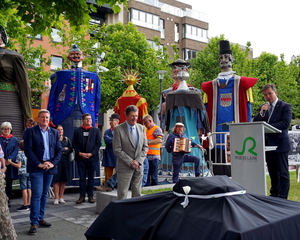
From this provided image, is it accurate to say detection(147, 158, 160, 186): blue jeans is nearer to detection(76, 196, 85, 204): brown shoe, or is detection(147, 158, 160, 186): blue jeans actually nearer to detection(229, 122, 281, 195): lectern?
detection(76, 196, 85, 204): brown shoe

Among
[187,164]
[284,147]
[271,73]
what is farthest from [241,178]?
[271,73]

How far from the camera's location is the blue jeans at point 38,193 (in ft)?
18.8

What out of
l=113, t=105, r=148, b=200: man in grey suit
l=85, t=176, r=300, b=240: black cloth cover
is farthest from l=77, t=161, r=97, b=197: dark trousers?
l=85, t=176, r=300, b=240: black cloth cover

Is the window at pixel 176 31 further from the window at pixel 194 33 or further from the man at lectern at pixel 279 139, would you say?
the man at lectern at pixel 279 139

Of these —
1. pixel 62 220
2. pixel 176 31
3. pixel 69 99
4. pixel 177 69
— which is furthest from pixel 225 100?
pixel 176 31

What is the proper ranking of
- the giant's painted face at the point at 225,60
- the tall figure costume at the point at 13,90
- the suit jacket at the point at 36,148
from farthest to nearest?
the giant's painted face at the point at 225,60 → the tall figure costume at the point at 13,90 → the suit jacket at the point at 36,148

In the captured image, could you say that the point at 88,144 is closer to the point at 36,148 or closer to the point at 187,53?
the point at 36,148

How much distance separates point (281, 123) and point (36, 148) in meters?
4.09

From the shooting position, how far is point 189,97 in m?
10.1

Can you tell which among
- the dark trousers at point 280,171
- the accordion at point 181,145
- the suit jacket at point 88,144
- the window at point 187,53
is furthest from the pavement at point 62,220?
the window at point 187,53

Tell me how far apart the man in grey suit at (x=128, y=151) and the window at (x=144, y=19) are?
34.7 meters

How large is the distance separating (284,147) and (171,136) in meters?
3.11

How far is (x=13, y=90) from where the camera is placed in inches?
337

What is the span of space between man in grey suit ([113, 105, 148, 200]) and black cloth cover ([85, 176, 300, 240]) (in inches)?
121
